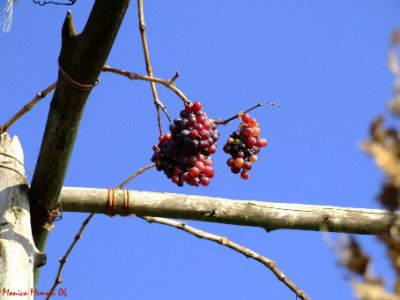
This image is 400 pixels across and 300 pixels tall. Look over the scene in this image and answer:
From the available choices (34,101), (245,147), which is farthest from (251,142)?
(34,101)

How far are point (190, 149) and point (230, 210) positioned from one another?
33cm

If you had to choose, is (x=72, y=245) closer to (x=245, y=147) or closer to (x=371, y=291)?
(x=245, y=147)

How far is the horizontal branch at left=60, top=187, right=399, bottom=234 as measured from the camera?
2.54 m

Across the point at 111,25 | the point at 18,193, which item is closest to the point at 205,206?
the point at 18,193

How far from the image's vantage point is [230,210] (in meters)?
2.55

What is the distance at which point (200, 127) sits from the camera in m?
2.35

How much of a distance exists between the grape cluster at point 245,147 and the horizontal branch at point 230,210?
14 centimetres

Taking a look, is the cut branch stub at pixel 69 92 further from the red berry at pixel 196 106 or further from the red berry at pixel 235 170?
the red berry at pixel 235 170

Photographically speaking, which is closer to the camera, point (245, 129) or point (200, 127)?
point (200, 127)

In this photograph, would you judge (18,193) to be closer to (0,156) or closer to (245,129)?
(0,156)

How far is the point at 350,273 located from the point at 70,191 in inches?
71.9

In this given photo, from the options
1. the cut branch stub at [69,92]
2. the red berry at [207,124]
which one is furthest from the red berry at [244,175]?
the cut branch stub at [69,92]

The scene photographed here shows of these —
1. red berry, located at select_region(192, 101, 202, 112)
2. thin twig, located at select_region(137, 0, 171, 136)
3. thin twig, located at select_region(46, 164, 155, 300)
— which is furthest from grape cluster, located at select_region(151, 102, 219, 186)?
thin twig, located at select_region(46, 164, 155, 300)

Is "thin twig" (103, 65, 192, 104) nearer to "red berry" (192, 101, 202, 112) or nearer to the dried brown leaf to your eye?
"red berry" (192, 101, 202, 112)
